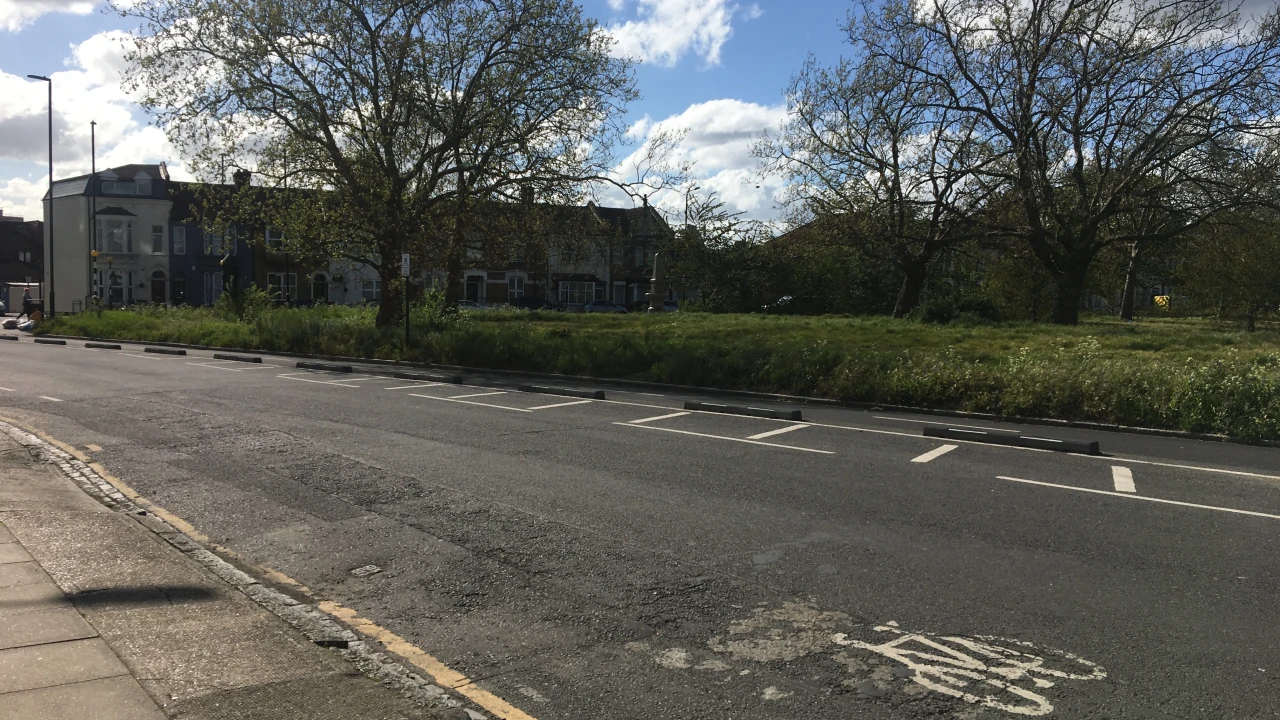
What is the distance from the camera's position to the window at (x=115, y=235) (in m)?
63.2

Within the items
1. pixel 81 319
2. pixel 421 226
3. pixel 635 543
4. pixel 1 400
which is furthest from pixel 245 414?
pixel 81 319

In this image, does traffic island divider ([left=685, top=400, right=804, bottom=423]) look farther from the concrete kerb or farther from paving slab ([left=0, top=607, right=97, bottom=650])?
paving slab ([left=0, top=607, right=97, bottom=650])

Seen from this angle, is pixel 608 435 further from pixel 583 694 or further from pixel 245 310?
pixel 245 310

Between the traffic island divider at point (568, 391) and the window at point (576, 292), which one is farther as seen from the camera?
the window at point (576, 292)

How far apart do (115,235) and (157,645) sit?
232 feet

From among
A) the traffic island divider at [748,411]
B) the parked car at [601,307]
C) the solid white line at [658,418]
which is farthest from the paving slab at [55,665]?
the parked car at [601,307]

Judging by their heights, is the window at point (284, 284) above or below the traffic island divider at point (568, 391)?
above

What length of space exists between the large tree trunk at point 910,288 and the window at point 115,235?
57724 millimetres

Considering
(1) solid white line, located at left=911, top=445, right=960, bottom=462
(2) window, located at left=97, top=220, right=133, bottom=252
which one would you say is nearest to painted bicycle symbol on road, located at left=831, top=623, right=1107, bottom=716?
(1) solid white line, located at left=911, top=445, right=960, bottom=462

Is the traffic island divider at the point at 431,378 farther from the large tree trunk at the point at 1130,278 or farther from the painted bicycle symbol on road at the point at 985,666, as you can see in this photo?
the large tree trunk at the point at 1130,278

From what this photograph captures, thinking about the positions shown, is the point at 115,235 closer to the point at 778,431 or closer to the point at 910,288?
the point at 910,288

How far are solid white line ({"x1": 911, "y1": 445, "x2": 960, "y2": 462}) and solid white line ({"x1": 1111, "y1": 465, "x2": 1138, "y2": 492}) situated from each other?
1777 mm

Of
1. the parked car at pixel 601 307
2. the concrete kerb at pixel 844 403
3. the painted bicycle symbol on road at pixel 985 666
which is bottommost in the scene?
the painted bicycle symbol on road at pixel 985 666

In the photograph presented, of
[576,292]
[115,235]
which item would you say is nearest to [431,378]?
[115,235]
